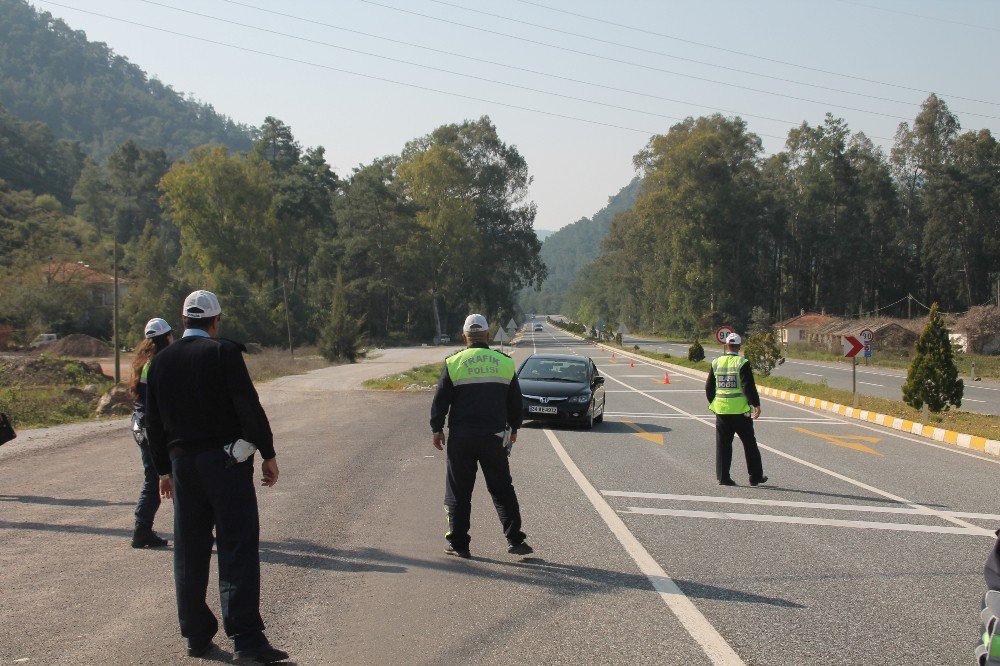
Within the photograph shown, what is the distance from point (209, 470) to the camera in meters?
4.61

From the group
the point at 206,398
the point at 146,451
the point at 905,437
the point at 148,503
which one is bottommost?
the point at 905,437

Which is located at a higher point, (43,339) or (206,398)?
(206,398)

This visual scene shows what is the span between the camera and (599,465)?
39.2 feet

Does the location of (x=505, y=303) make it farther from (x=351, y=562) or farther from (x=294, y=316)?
(x=351, y=562)

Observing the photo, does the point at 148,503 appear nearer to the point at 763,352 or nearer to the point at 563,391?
the point at 563,391

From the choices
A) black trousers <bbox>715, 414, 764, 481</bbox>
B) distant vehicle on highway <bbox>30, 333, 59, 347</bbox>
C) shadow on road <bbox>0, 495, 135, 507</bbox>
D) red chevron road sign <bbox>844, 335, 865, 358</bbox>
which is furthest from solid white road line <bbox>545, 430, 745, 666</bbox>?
distant vehicle on highway <bbox>30, 333, 59, 347</bbox>

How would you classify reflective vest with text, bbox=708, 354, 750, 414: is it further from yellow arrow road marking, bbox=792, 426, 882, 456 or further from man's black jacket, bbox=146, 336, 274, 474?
man's black jacket, bbox=146, 336, 274, 474

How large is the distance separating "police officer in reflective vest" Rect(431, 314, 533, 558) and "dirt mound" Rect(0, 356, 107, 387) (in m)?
25.4

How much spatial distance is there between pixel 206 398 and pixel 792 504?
265 inches

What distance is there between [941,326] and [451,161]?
67.8 metres

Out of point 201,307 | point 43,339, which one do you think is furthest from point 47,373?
point 43,339

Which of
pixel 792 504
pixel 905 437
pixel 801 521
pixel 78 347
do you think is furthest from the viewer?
pixel 78 347

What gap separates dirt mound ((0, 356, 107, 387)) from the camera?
28656mm

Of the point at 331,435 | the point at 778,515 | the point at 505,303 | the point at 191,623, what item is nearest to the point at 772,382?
the point at 331,435
